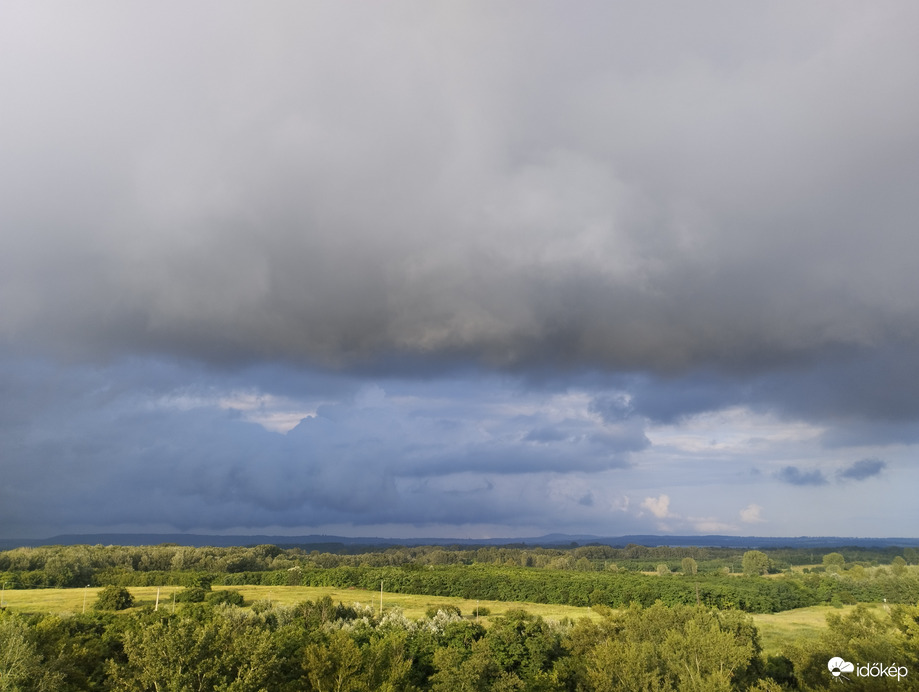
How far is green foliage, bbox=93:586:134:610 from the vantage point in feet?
326

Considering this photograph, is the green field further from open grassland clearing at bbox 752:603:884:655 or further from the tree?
the tree

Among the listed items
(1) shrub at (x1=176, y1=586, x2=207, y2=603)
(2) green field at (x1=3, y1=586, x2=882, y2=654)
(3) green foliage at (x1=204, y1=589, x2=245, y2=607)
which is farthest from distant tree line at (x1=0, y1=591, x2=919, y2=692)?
(1) shrub at (x1=176, y1=586, x2=207, y2=603)

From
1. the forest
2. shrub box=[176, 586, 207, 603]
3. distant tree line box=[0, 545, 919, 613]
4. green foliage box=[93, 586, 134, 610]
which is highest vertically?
the forest

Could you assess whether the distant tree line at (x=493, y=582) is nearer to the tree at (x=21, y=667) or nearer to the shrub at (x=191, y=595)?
the shrub at (x=191, y=595)

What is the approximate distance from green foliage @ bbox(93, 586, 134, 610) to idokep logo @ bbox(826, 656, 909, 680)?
343 feet

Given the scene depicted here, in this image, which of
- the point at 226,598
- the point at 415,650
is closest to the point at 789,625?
the point at 415,650

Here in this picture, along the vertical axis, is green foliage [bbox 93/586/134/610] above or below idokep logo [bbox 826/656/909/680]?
below

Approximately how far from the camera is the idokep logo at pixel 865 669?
4680 centimetres

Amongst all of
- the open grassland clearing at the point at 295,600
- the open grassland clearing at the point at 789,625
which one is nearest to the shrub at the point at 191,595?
the open grassland clearing at the point at 295,600

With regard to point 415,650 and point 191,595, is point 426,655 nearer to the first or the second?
point 415,650

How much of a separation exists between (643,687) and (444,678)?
56.3ft

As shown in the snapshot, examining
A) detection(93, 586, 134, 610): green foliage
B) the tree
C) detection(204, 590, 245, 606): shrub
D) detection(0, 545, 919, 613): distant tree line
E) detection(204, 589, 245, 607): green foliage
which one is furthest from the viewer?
detection(0, 545, 919, 613): distant tree line

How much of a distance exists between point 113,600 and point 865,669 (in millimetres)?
107429

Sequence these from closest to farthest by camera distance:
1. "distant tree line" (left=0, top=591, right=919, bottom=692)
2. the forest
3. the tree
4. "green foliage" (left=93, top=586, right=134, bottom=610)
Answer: the tree
"distant tree line" (left=0, top=591, right=919, bottom=692)
the forest
"green foliage" (left=93, top=586, right=134, bottom=610)
